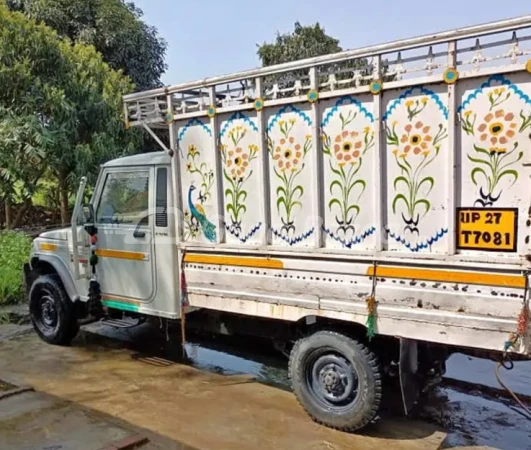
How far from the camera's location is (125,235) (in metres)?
5.28

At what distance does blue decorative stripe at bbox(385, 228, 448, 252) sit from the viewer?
11.2 ft

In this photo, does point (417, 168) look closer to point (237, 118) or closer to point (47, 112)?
point (237, 118)

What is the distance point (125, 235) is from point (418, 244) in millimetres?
2943

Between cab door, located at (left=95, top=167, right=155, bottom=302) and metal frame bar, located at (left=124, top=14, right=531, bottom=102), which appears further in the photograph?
cab door, located at (left=95, top=167, right=155, bottom=302)

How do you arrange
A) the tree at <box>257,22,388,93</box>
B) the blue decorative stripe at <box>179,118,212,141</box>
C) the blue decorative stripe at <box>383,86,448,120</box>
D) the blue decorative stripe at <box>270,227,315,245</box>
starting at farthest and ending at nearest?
the tree at <box>257,22,388,93</box>
the blue decorative stripe at <box>179,118,212,141</box>
the blue decorative stripe at <box>270,227,315,245</box>
the blue decorative stripe at <box>383,86,448,120</box>

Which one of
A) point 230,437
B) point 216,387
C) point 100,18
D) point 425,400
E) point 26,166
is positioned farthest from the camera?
point 100,18

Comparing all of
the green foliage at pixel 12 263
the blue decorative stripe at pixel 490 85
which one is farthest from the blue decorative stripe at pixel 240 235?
the green foliage at pixel 12 263

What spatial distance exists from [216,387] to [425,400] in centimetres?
183

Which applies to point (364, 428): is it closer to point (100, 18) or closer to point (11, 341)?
point (11, 341)

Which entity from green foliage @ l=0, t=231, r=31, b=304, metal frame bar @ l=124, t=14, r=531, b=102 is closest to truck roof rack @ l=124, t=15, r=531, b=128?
metal frame bar @ l=124, t=14, r=531, b=102

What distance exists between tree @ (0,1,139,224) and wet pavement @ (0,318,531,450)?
158 inches

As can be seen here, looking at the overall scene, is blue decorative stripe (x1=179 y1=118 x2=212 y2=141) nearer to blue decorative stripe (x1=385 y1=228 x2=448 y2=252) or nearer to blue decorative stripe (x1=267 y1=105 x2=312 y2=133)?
blue decorative stripe (x1=267 y1=105 x2=312 y2=133)

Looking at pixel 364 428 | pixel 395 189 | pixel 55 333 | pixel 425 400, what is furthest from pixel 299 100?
pixel 55 333

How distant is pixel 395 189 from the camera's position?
358cm
